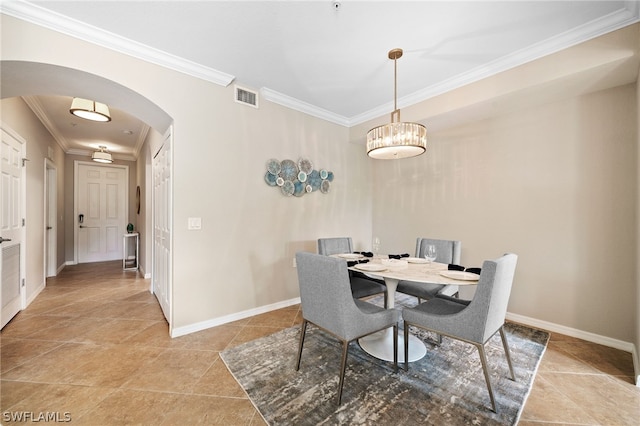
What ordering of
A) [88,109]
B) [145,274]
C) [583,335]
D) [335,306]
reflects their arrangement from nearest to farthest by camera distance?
1. [335,306]
2. [583,335]
3. [88,109]
4. [145,274]

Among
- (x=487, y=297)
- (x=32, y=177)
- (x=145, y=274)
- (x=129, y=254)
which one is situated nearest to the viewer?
(x=487, y=297)

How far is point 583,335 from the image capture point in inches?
97.4

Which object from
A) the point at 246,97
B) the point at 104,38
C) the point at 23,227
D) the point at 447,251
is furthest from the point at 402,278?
the point at 23,227

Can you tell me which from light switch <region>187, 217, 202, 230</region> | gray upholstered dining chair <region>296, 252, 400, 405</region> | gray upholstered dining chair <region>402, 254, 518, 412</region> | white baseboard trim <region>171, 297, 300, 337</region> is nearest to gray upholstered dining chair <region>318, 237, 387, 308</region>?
gray upholstered dining chair <region>296, 252, 400, 405</region>

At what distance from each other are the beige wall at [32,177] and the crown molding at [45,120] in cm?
6

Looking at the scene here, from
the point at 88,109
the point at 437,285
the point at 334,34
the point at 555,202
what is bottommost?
the point at 437,285

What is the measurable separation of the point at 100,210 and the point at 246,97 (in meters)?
5.72

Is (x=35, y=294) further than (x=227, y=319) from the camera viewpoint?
Yes

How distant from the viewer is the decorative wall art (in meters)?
3.20

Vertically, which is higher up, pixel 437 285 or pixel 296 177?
pixel 296 177

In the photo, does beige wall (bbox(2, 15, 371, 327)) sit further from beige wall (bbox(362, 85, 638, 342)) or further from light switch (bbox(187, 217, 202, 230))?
beige wall (bbox(362, 85, 638, 342))

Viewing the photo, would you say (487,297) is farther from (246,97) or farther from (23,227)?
(23,227)

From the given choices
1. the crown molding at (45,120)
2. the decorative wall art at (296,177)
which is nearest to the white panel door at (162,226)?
the decorative wall art at (296,177)

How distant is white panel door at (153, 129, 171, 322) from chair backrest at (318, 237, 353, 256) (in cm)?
163
